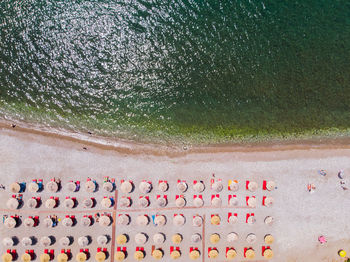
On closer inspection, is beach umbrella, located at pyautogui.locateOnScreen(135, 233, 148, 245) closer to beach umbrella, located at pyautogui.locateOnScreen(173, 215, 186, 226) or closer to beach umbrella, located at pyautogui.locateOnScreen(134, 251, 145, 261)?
beach umbrella, located at pyautogui.locateOnScreen(134, 251, 145, 261)

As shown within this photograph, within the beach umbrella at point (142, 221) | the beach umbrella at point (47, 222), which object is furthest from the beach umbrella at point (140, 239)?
the beach umbrella at point (47, 222)

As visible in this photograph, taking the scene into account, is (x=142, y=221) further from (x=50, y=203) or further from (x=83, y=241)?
(x=50, y=203)

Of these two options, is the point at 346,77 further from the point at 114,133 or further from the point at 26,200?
the point at 26,200

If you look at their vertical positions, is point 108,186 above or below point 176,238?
above

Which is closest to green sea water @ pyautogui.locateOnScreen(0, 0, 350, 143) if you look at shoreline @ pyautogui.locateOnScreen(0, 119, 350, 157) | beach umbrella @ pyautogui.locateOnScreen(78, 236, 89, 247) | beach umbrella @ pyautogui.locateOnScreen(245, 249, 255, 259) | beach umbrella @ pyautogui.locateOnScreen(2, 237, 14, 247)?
shoreline @ pyautogui.locateOnScreen(0, 119, 350, 157)

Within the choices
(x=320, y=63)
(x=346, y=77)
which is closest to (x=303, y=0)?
(x=320, y=63)

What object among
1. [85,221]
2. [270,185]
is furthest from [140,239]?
[270,185]
